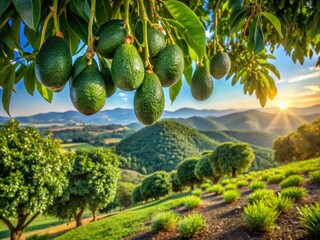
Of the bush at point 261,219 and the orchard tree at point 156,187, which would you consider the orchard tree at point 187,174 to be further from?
the bush at point 261,219

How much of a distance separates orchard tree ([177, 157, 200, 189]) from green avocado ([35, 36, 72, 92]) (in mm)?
31678

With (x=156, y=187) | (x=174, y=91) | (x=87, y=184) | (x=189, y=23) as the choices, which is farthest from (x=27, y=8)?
(x=156, y=187)

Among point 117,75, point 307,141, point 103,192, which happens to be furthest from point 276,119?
point 117,75

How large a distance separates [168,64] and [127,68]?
0.16 m

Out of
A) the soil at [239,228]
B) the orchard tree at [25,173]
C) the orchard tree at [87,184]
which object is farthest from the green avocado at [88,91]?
the orchard tree at [87,184]

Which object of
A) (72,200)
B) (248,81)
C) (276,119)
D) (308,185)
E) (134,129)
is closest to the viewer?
(248,81)

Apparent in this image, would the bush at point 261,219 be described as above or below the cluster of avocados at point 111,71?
below

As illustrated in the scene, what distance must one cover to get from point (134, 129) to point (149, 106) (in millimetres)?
87627

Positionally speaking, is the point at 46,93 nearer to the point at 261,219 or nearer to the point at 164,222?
the point at 261,219

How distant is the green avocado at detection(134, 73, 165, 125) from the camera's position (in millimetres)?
643

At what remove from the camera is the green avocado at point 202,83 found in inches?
37.1

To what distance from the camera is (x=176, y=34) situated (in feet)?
2.99

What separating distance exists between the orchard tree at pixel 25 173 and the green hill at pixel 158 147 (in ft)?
182

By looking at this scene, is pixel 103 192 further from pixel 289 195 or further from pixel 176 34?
pixel 176 34
